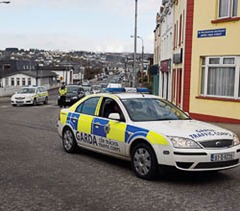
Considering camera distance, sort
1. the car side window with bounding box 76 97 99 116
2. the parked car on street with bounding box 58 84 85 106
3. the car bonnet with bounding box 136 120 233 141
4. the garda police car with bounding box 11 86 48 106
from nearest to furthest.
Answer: the car bonnet with bounding box 136 120 233 141 → the car side window with bounding box 76 97 99 116 → the garda police car with bounding box 11 86 48 106 → the parked car on street with bounding box 58 84 85 106

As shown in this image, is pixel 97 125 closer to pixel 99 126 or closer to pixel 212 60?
pixel 99 126

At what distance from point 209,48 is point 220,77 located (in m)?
1.31

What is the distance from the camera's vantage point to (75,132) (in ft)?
30.0

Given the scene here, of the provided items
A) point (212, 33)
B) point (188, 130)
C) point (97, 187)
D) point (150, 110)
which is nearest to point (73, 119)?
→ point (150, 110)

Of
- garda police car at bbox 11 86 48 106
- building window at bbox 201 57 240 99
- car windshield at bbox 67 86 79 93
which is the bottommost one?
garda police car at bbox 11 86 48 106

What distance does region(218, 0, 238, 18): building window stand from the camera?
1630 cm

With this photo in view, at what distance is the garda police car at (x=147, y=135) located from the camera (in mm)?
6523

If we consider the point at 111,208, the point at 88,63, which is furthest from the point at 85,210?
the point at 88,63

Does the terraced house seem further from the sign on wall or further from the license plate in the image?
the license plate

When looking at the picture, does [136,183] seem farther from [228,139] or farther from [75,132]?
[75,132]

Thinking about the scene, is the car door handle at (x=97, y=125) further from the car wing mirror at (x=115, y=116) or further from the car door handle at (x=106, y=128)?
the car wing mirror at (x=115, y=116)

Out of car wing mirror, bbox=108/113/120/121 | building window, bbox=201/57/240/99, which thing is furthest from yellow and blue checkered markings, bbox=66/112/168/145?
building window, bbox=201/57/240/99

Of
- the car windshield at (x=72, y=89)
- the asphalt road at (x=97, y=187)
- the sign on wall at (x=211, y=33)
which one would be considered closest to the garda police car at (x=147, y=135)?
the asphalt road at (x=97, y=187)

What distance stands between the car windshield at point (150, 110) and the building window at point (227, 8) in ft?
30.5
